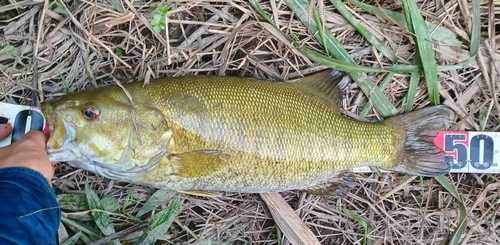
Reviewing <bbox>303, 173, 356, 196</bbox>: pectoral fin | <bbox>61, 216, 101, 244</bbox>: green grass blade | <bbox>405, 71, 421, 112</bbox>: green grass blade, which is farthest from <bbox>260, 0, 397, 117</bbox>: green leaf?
<bbox>61, 216, 101, 244</bbox>: green grass blade

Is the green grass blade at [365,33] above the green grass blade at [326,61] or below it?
above

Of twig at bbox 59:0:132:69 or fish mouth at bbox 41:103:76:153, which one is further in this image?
twig at bbox 59:0:132:69

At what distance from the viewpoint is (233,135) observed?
274 cm

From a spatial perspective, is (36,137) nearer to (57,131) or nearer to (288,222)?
(57,131)

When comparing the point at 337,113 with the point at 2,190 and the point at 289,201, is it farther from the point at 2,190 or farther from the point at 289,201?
the point at 2,190

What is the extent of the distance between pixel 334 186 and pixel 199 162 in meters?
0.95

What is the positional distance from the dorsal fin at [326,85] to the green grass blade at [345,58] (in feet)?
0.37

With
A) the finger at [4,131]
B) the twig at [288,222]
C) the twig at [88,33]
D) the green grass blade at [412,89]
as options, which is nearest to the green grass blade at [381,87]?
the green grass blade at [412,89]

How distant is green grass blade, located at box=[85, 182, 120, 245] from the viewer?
9.89ft

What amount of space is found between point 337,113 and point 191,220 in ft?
4.04

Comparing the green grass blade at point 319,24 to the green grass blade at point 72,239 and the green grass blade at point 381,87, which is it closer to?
the green grass blade at point 381,87

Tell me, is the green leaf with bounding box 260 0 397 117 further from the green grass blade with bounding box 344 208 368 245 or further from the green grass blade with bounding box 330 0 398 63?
the green grass blade with bounding box 344 208 368 245

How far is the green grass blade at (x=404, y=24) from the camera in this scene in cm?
310


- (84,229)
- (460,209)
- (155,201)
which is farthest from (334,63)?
(84,229)
